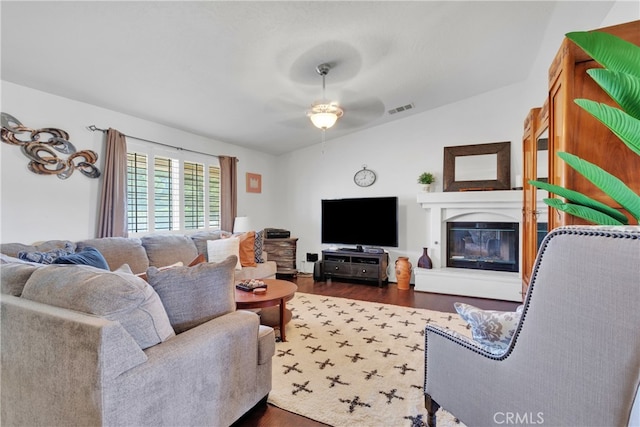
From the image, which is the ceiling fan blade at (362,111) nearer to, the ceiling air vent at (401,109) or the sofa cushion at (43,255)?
the ceiling air vent at (401,109)

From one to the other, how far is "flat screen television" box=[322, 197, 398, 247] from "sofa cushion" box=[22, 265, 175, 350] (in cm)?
399

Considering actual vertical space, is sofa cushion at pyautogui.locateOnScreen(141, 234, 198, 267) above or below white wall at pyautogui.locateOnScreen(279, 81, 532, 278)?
below

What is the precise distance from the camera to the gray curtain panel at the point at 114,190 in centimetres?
333

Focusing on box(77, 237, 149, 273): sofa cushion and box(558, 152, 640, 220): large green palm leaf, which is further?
box(77, 237, 149, 273): sofa cushion

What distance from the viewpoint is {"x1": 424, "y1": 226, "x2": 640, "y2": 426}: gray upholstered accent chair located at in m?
0.76

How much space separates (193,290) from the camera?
1.53 metres

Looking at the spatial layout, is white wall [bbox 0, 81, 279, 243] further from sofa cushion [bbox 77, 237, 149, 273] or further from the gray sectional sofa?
the gray sectional sofa

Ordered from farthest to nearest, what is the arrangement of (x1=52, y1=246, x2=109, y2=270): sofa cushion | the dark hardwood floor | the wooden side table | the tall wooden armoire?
the wooden side table → the dark hardwood floor → (x1=52, y1=246, x2=109, y2=270): sofa cushion → the tall wooden armoire

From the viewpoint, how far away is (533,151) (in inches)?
108

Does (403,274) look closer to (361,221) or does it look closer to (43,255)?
(361,221)

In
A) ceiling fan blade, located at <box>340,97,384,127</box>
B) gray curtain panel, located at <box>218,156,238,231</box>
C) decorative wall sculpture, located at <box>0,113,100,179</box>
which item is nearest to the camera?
decorative wall sculpture, located at <box>0,113,100,179</box>

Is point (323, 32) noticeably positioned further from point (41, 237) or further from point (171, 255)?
point (41, 237)

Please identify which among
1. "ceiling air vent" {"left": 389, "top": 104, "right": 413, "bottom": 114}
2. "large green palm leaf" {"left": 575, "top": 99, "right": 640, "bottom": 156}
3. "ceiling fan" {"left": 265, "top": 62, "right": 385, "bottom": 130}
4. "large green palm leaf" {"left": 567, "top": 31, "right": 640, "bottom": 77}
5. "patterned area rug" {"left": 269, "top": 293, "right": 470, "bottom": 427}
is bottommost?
"patterned area rug" {"left": 269, "top": 293, "right": 470, "bottom": 427}

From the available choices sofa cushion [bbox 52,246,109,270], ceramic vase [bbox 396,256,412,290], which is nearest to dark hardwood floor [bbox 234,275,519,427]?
ceramic vase [bbox 396,256,412,290]
